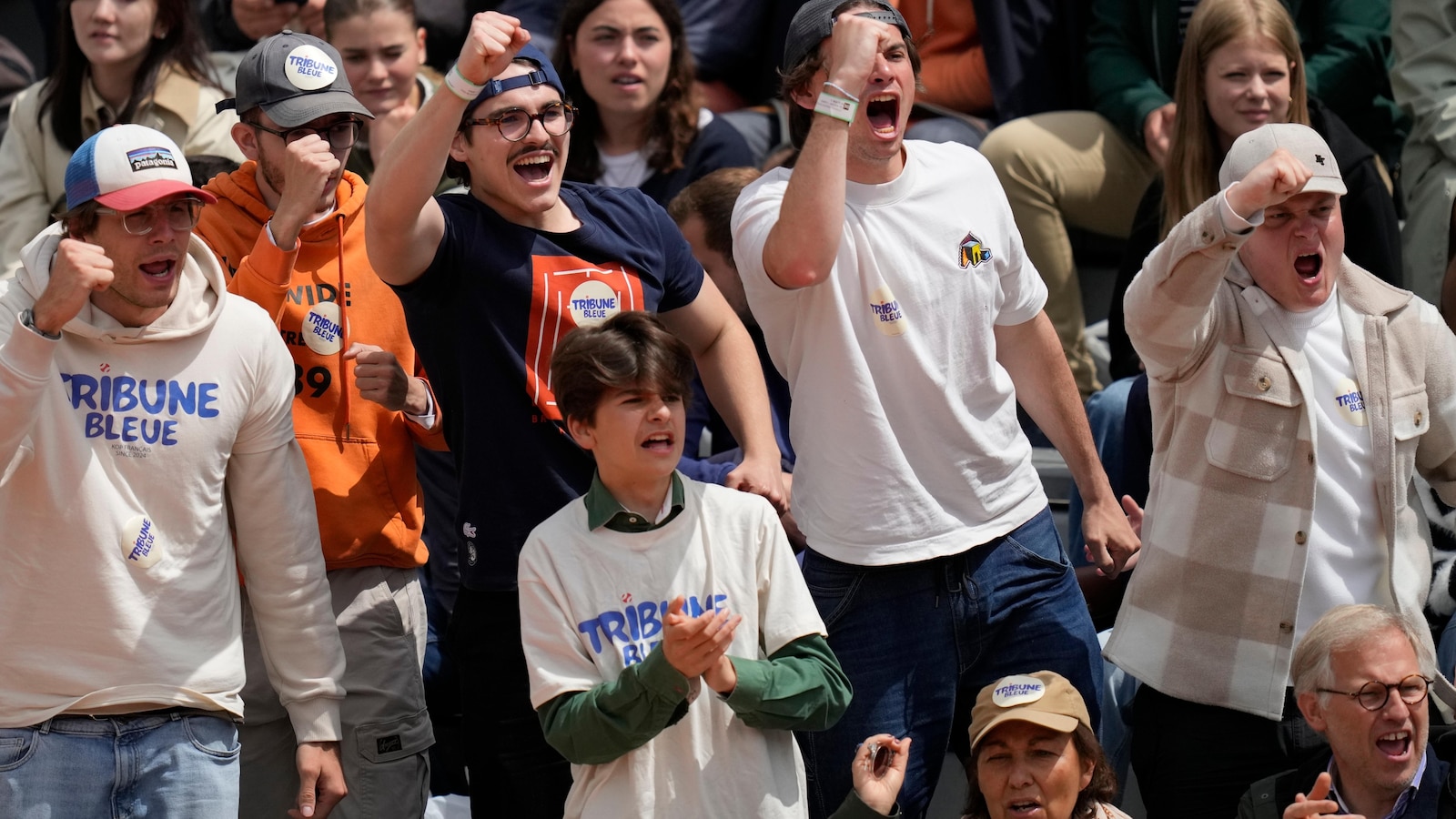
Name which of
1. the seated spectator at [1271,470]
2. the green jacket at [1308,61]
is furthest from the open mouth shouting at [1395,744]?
the green jacket at [1308,61]

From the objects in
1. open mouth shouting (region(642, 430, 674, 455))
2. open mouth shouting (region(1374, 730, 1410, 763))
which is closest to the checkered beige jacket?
open mouth shouting (region(1374, 730, 1410, 763))

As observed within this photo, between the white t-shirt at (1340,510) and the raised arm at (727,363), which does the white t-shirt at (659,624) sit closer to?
the raised arm at (727,363)

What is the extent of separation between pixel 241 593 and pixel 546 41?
10.6 feet

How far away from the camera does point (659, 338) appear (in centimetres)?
323

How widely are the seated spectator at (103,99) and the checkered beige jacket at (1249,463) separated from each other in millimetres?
3112

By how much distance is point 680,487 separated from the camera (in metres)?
3.20

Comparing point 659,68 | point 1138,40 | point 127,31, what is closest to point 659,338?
point 659,68

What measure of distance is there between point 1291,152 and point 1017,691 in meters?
1.22

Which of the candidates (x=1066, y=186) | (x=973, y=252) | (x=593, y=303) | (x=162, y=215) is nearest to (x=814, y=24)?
(x=973, y=252)

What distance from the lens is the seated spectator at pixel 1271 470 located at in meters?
3.56

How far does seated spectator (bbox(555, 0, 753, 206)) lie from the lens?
18.0 ft

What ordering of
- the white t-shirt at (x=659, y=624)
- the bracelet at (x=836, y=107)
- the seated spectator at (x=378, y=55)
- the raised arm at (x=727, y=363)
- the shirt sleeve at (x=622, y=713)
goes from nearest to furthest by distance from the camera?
the shirt sleeve at (x=622, y=713) → the white t-shirt at (x=659, y=624) → the bracelet at (x=836, y=107) → the raised arm at (x=727, y=363) → the seated spectator at (x=378, y=55)

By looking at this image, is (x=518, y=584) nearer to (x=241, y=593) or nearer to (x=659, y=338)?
(x=659, y=338)

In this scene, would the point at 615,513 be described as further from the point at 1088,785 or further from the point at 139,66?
the point at 139,66
